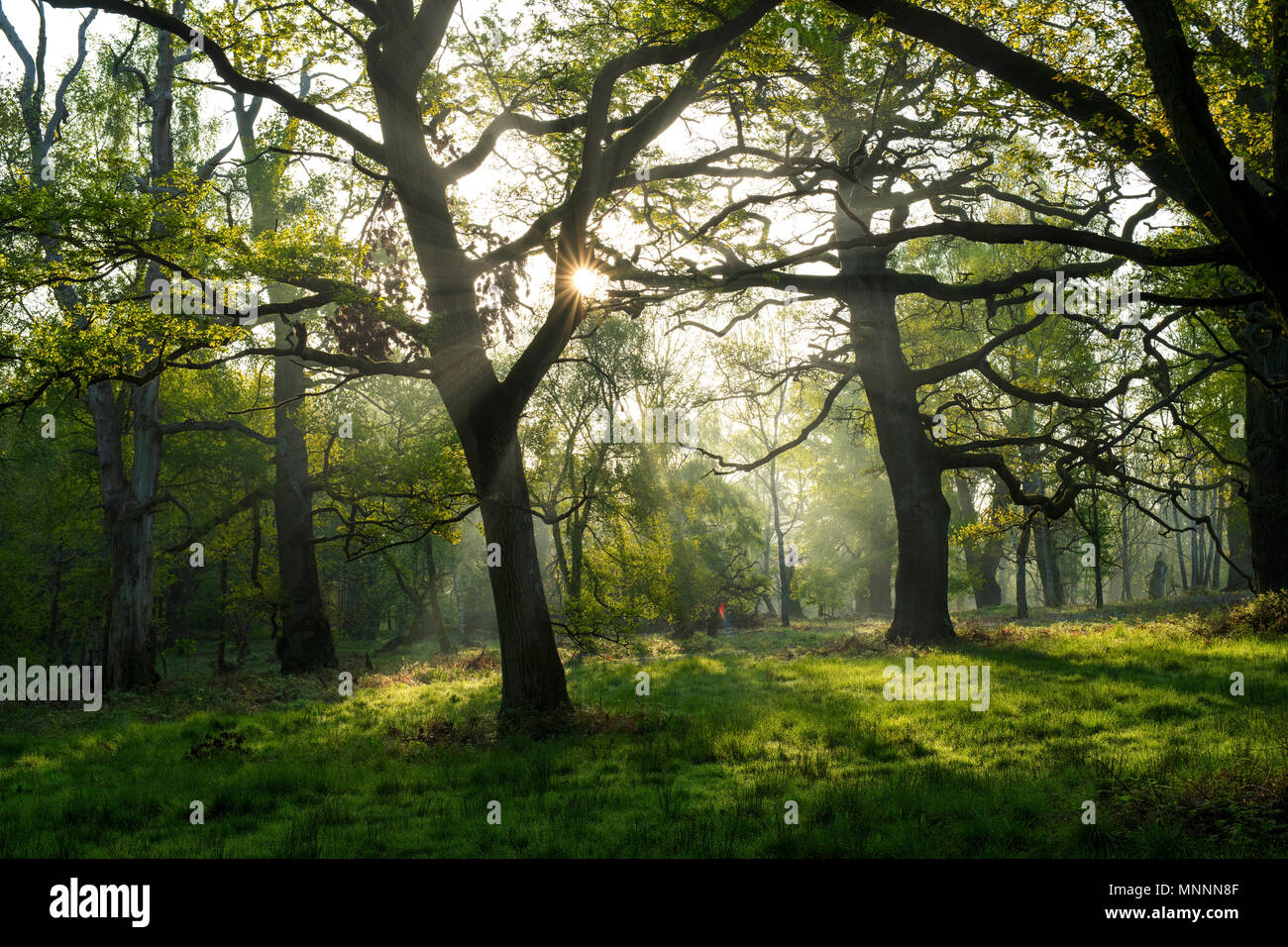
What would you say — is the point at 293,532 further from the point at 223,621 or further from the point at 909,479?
the point at 909,479

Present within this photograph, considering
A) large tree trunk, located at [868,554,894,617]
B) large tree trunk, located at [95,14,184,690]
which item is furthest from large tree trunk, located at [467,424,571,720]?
large tree trunk, located at [868,554,894,617]

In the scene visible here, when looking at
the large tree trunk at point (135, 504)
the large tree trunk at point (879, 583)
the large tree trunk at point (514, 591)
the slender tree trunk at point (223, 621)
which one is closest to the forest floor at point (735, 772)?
the large tree trunk at point (514, 591)

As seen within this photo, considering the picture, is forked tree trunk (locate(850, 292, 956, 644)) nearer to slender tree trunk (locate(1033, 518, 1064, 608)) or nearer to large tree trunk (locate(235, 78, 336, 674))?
large tree trunk (locate(235, 78, 336, 674))

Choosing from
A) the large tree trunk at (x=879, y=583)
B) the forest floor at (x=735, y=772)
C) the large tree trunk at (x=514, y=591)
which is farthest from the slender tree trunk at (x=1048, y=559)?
the large tree trunk at (x=514, y=591)

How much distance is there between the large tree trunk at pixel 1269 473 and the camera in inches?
648

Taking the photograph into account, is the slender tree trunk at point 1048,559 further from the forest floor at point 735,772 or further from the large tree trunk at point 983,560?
the forest floor at point 735,772

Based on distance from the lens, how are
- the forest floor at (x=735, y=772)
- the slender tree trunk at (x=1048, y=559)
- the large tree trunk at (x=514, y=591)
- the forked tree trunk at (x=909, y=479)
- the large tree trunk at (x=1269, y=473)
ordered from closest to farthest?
the forest floor at (x=735, y=772) → the large tree trunk at (x=514, y=591) → the large tree trunk at (x=1269, y=473) → the forked tree trunk at (x=909, y=479) → the slender tree trunk at (x=1048, y=559)

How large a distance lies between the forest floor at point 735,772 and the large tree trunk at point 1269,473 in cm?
194

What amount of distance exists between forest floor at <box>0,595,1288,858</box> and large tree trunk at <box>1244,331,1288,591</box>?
1.94 meters

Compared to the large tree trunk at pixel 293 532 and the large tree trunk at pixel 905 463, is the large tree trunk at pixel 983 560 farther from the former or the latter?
the large tree trunk at pixel 293 532

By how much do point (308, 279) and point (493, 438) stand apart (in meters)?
3.17

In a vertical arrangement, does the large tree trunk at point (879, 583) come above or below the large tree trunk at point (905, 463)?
below

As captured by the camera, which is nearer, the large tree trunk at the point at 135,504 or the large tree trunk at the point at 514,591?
the large tree trunk at the point at 514,591

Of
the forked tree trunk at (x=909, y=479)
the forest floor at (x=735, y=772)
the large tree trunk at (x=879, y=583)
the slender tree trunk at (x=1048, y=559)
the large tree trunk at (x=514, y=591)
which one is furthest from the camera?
the large tree trunk at (x=879, y=583)
